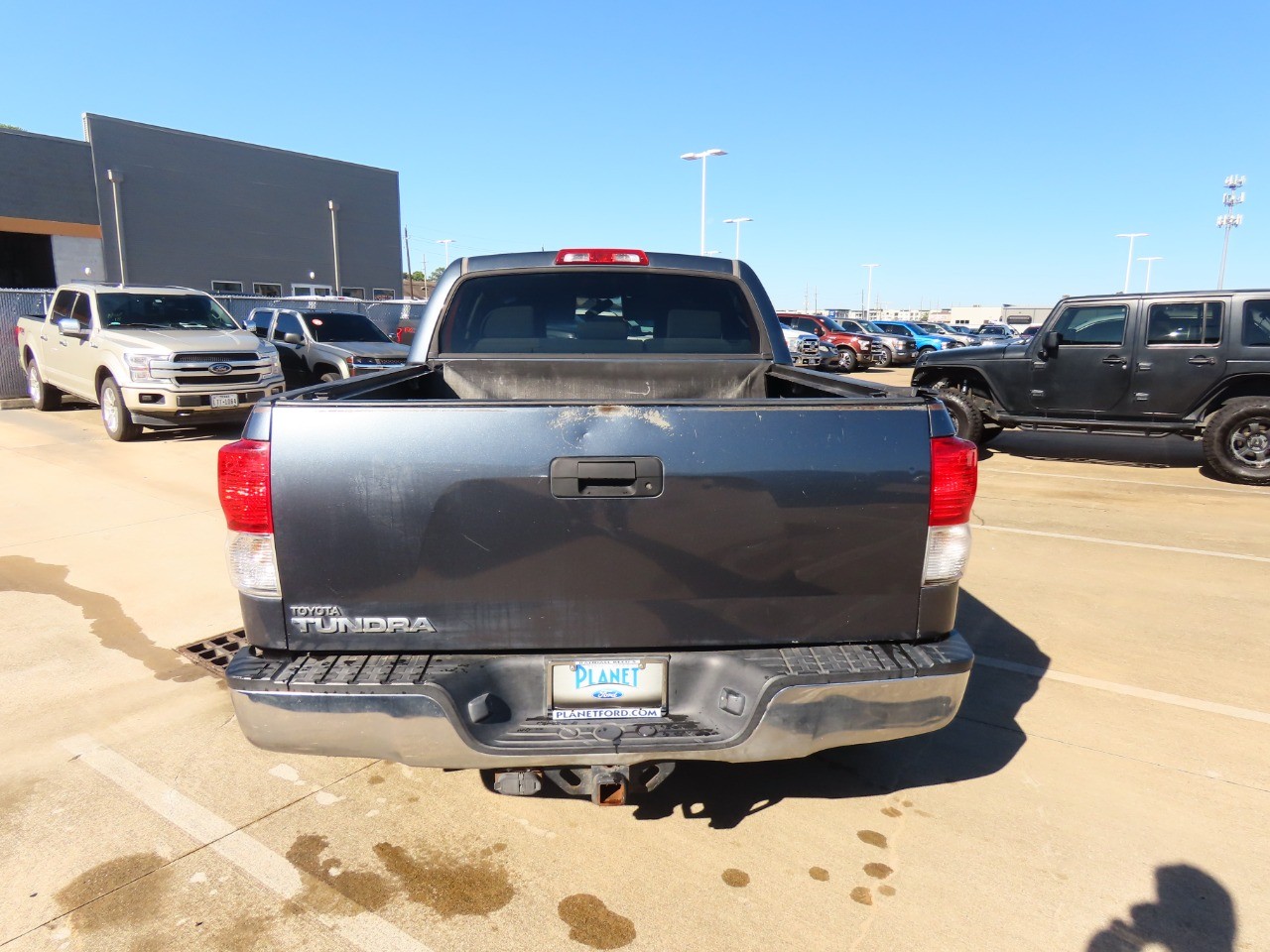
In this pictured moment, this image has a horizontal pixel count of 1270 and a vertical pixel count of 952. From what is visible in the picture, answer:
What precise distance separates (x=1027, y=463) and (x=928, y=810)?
29.3 ft

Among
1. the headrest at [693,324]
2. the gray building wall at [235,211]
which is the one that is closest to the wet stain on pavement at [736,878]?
the headrest at [693,324]

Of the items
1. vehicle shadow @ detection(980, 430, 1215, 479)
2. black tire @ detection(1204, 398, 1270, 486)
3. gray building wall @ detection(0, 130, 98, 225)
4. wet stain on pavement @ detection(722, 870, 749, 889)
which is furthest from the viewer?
gray building wall @ detection(0, 130, 98, 225)

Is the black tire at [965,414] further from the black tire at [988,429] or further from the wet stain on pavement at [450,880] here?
the wet stain on pavement at [450,880]

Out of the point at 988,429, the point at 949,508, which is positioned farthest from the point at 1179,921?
the point at 988,429

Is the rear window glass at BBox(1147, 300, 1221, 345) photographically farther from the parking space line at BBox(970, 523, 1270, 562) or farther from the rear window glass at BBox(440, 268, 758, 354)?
the rear window glass at BBox(440, 268, 758, 354)

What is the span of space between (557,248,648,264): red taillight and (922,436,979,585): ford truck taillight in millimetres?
2196

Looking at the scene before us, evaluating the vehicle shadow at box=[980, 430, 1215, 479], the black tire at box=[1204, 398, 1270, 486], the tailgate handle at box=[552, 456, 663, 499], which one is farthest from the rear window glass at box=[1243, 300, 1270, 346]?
the tailgate handle at box=[552, 456, 663, 499]

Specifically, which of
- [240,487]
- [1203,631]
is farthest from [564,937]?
[1203,631]

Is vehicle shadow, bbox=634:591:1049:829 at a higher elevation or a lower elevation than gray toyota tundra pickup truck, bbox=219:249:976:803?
lower

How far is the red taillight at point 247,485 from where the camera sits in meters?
2.29

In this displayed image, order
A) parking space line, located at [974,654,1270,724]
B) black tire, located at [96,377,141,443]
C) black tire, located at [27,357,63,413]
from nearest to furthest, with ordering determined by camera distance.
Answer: parking space line, located at [974,654,1270,724]
black tire, located at [96,377,141,443]
black tire, located at [27,357,63,413]

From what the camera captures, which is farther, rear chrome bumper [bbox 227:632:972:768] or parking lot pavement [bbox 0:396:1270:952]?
parking lot pavement [bbox 0:396:1270:952]

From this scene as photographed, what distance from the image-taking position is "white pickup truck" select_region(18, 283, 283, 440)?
1045 cm

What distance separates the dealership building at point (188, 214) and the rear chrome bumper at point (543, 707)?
32.3 m
